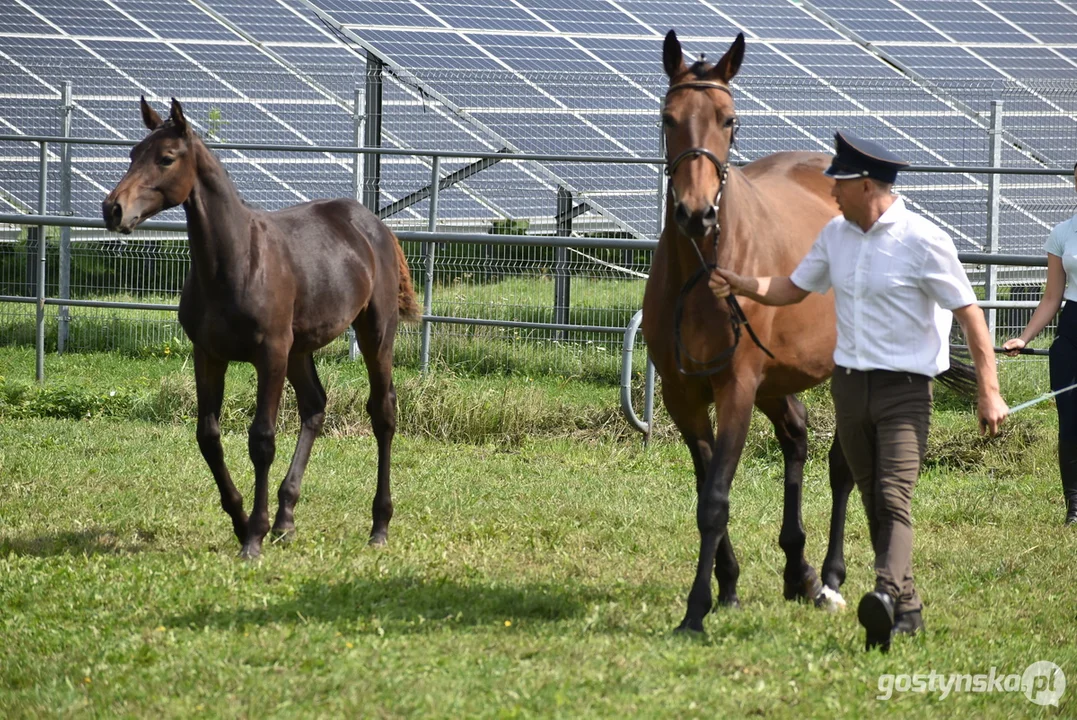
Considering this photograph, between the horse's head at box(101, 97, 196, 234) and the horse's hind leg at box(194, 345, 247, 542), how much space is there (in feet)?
2.69

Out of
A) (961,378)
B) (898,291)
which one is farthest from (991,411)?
(961,378)

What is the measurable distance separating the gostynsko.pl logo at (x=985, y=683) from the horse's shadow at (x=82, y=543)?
157 inches

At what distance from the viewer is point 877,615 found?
16.0ft

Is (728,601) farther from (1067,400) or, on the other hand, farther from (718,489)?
(1067,400)

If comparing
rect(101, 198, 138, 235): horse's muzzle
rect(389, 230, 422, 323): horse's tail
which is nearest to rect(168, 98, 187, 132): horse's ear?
rect(101, 198, 138, 235): horse's muzzle

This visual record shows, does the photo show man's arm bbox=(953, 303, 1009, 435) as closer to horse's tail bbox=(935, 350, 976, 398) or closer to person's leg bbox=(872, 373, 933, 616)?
person's leg bbox=(872, 373, 933, 616)

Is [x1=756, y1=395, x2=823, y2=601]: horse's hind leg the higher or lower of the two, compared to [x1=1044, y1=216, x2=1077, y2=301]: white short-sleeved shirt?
lower

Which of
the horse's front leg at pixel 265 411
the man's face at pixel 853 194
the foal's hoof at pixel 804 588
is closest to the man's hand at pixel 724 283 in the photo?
the man's face at pixel 853 194

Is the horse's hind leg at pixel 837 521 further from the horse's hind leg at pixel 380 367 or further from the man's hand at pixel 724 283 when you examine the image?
the horse's hind leg at pixel 380 367

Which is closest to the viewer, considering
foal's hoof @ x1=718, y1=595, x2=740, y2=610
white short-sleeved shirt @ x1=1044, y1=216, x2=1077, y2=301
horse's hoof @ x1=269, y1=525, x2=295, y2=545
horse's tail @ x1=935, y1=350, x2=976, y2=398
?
foal's hoof @ x1=718, y1=595, x2=740, y2=610

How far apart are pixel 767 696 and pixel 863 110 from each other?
482 inches

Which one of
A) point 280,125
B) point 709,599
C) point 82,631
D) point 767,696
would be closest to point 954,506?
point 709,599

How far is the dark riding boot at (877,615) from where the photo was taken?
4.86m

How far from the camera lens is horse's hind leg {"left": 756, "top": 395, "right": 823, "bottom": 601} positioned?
6.27 meters
